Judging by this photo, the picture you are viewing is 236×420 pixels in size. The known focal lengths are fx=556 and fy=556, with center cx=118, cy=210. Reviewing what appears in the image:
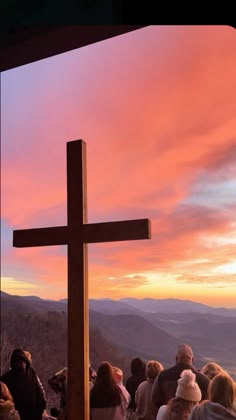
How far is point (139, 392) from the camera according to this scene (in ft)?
7.67

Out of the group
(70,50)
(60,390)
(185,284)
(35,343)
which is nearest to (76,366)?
(60,390)

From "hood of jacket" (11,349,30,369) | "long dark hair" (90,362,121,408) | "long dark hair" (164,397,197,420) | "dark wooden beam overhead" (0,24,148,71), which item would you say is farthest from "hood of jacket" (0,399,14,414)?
A: "dark wooden beam overhead" (0,24,148,71)

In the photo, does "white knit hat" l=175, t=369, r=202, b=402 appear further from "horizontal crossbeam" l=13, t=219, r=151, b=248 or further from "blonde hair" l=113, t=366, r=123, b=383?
"horizontal crossbeam" l=13, t=219, r=151, b=248

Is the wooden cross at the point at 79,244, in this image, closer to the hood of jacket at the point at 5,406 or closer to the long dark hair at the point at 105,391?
the long dark hair at the point at 105,391

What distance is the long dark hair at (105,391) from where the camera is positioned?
235cm

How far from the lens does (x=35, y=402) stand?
264 cm

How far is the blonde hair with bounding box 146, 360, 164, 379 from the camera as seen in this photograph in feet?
7.58

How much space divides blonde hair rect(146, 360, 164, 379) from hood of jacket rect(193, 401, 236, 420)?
0.34 metres

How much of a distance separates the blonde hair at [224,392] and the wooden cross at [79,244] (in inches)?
20.4

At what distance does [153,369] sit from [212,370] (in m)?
0.27

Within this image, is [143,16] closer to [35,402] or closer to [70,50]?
[70,50]

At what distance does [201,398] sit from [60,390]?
0.75 metres

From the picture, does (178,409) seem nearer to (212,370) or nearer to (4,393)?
(212,370)

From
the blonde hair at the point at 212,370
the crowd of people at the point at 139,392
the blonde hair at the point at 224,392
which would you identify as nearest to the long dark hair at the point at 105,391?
the crowd of people at the point at 139,392
